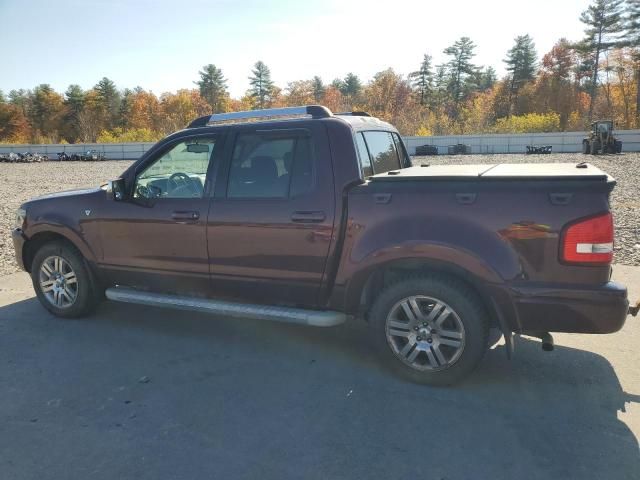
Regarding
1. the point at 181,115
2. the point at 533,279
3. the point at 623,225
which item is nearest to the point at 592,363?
the point at 533,279

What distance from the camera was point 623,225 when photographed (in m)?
9.56

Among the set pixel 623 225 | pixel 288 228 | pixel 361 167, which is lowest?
pixel 623 225

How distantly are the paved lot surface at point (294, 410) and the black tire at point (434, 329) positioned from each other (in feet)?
0.46

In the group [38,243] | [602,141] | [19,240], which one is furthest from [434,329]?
[602,141]

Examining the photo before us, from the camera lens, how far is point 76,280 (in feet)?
16.8

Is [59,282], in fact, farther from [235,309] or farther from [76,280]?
[235,309]

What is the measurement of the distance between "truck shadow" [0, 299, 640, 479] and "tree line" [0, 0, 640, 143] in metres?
51.8

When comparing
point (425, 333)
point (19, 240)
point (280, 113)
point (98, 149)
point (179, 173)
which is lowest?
point (425, 333)

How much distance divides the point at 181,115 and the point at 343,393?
91.3 m

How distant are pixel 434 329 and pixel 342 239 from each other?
927 millimetres

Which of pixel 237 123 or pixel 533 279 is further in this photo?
pixel 237 123

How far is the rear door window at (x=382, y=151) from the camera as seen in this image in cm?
436

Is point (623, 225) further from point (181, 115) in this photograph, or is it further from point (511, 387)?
point (181, 115)

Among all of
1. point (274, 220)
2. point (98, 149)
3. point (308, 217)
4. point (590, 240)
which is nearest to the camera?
point (590, 240)
